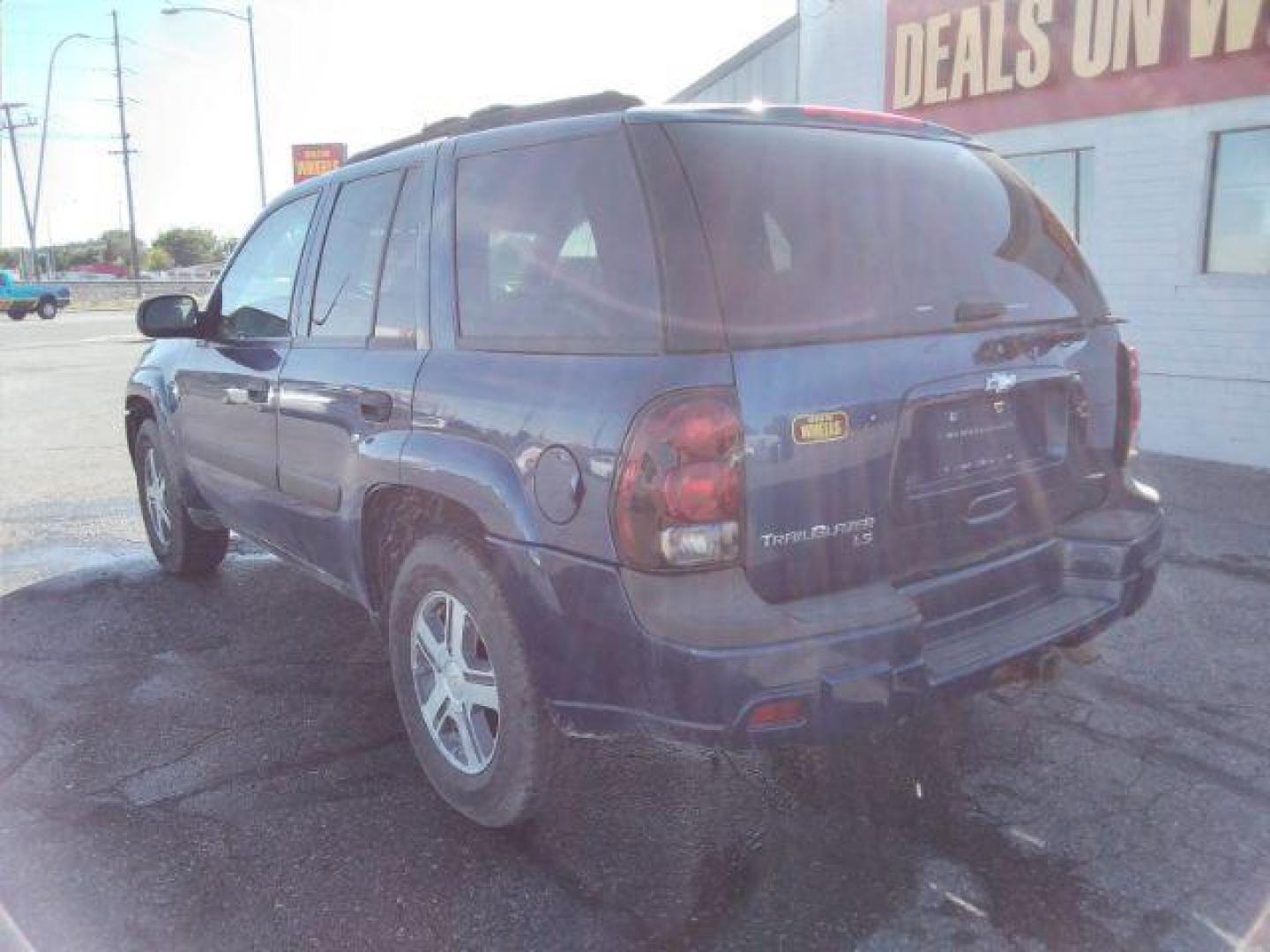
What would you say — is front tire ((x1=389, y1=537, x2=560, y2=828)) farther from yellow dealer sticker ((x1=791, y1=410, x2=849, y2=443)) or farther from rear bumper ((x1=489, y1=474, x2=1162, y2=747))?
yellow dealer sticker ((x1=791, y1=410, x2=849, y2=443))

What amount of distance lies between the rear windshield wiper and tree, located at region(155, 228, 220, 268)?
127 m

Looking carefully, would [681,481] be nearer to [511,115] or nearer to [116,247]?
[511,115]

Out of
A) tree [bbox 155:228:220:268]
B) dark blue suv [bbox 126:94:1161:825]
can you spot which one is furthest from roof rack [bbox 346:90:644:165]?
tree [bbox 155:228:220:268]

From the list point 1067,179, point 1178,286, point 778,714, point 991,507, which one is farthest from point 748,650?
point 1067,179

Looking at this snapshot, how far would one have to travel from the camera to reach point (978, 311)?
2762mm

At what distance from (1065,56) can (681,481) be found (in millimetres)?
8054

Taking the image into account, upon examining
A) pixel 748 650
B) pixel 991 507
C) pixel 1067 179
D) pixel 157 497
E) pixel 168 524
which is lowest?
pixel 168 524

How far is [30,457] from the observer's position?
29.6ft

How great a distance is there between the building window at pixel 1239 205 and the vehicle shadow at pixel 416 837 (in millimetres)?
6166

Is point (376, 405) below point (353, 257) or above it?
below

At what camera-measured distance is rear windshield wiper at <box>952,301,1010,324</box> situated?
8.95ft

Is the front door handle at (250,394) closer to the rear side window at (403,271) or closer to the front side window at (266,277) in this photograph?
the front side window at (266,277)

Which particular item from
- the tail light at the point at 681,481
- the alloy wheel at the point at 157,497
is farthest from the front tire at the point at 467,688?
the alloy wheel at the point at 157,497

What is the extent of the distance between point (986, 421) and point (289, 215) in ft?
9.44
